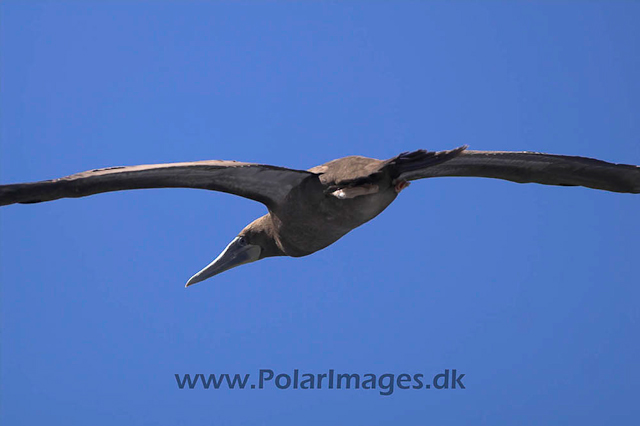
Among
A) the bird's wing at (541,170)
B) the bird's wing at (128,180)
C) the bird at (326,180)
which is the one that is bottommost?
the bird's wing at (128,180)

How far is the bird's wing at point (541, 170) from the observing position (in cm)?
670

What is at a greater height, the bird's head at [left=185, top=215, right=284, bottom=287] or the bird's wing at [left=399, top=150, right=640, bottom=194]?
the bird's wing at [left=399, top=150, right=640, bottom=194]

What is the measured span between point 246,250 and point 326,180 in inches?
60.2

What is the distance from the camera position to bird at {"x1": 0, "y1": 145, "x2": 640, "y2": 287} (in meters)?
6.02

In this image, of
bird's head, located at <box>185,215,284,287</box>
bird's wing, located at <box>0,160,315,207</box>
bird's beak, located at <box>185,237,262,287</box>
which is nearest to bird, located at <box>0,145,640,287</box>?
bird's wing, located at <box>0,160,315,207</box>

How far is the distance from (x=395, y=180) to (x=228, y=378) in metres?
3.60

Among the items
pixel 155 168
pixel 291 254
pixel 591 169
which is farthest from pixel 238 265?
pixel 591 169

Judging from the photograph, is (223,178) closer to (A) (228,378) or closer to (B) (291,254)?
(B) (291,254)

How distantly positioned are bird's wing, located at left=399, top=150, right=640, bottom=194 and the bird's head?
1.62 metres

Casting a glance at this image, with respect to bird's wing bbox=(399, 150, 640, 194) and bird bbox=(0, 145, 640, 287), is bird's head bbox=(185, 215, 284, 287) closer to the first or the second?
bird bbox=(0, 145, 640, 287)

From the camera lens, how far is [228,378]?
9.02 meters

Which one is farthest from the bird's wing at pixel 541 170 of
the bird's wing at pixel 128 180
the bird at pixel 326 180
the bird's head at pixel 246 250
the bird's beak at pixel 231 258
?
the bird's beak at pixel 231 258

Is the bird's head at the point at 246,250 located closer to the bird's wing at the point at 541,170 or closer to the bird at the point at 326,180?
the bird at the point at 326,180

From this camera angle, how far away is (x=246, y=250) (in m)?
7.82
